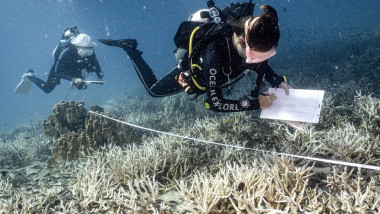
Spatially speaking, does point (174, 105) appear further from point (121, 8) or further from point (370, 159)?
point (121, 8)

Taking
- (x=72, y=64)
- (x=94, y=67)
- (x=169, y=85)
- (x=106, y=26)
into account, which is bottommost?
(x=169, y=85)

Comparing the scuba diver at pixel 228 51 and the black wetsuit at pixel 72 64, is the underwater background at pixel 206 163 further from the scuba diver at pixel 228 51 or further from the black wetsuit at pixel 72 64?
the black wetsuit at pixel 72 64

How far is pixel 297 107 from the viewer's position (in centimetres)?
289

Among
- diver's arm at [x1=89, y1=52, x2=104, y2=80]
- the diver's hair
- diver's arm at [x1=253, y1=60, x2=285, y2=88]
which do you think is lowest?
diver's arm at [x1=253, y1=60, x2=285, y2=88]

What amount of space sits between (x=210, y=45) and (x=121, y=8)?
266ft

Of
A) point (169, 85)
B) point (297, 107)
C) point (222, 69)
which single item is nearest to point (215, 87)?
point (222, 69)

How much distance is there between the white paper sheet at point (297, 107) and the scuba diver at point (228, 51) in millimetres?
107

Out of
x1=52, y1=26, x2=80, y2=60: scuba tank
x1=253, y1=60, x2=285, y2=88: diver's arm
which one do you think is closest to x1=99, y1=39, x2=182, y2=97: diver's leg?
x1=253, y1=60, x2=285, y2=88: diver's arm

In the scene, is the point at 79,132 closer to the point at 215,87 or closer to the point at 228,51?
the point at 215,87

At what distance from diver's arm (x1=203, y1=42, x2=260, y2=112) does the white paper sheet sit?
26 centimetres

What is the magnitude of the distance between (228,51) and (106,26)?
107 metres

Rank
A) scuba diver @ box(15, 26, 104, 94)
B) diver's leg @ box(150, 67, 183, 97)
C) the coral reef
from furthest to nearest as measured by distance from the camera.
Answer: scuba diver @ box(15, 26, 104, 94) → the coral reef → diver's leg @ box(150, 67, 183, 97)

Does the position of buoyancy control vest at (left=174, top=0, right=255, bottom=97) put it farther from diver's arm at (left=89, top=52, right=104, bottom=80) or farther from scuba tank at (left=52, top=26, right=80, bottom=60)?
scuba tank at (left=52, top=26, right=80, bottom=60)

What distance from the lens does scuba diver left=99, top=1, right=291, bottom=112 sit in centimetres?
230
